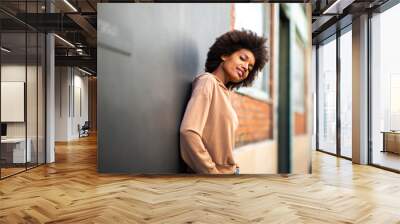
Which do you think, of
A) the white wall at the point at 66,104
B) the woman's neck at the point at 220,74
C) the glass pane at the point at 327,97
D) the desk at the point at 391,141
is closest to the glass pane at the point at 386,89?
the desk at the point at 391,141

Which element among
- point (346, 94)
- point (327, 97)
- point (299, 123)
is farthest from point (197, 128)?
point (327, 97)

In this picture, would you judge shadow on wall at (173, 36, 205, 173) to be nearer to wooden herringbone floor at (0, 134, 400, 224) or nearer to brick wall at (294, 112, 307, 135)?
wooden herringbone floor at (0, 134, 400, 224)

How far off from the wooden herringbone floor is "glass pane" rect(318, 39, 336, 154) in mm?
3094

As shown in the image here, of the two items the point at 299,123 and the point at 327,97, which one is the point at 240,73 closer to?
the point at 299,123

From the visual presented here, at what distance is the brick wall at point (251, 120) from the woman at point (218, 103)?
10 cm

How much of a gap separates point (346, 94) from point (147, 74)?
5.22m

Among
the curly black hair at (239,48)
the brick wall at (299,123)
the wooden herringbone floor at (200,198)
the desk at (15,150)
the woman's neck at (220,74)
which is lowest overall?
the wooden herringbone floor at (200,198)

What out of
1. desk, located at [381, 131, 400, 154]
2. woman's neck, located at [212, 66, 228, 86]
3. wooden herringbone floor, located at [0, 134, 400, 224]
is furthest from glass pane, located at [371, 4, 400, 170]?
woman's neck, located at [212, 66, 228, 86]

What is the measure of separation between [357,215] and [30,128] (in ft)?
19.3

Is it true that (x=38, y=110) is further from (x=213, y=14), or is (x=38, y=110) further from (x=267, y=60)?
(x=267, y=60)

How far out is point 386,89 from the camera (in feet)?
24.6

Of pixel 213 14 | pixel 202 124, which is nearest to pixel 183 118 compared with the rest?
pixel 202 124

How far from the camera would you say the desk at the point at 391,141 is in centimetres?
722

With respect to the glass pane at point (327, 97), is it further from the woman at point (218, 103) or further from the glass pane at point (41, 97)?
the glass pane at point (41, 97)
